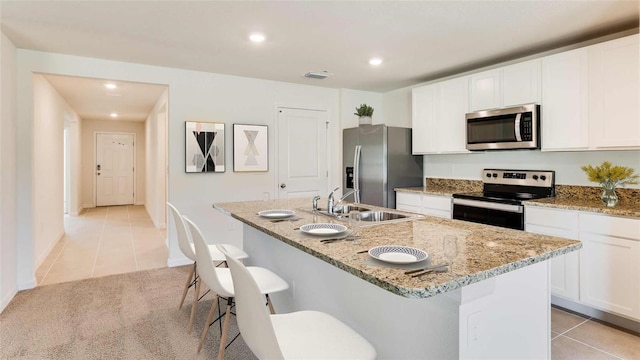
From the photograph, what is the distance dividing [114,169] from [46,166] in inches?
198

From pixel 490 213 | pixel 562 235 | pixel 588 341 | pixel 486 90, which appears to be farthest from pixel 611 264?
pixel 486 90

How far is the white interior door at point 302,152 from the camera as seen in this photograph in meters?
4.75

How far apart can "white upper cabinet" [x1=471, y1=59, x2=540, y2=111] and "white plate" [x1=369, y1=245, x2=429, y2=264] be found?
2.66 meters

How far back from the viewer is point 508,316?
1.40m

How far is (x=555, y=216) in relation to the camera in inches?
112

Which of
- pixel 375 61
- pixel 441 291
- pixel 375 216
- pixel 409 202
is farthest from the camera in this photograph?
pixel 409 202

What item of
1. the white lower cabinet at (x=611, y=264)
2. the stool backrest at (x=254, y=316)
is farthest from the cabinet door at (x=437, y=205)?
the stool backrest at (x=254, y=316)

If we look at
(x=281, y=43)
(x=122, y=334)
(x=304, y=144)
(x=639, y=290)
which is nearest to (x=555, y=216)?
(x=639, y=290)

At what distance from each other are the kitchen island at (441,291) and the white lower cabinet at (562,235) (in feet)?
4.38

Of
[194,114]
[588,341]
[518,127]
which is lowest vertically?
[588,341]

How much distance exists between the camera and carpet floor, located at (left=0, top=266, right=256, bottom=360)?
2254 millimetres

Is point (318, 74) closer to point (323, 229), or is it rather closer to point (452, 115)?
point (452, 115)

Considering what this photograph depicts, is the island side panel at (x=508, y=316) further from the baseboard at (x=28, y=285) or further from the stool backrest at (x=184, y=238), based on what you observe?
the baseboard at (x=28, y=285)

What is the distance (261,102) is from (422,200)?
2.39 m
